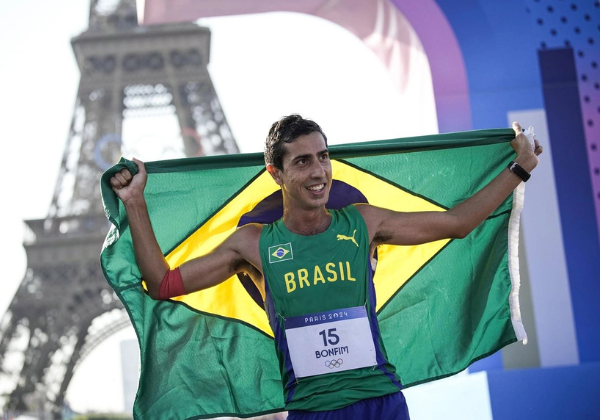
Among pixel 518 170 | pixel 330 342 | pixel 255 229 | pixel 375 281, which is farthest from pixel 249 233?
pixel 518 170

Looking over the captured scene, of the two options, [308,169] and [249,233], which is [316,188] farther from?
[249,233]

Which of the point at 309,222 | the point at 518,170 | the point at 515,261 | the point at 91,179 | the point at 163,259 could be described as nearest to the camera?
the point at 309,222

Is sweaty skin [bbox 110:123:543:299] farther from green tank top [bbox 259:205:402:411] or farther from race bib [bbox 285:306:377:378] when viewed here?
race bib [bbox 285:306:377:378]

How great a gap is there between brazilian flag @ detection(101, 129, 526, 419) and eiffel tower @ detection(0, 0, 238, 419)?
85.4 ft

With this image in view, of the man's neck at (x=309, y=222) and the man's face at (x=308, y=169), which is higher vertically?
the man's face at (x=308, y=169)

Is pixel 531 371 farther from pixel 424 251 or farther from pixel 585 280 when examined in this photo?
pixel 424 251

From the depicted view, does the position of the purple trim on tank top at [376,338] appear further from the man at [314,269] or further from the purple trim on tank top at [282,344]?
the purple trim on tank top at [282,344]

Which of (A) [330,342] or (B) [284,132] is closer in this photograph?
(A) [330,342]

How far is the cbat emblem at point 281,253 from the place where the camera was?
10.6 ft

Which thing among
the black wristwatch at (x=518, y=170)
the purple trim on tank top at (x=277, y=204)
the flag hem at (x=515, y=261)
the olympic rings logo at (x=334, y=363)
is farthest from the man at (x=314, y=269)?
the flag hem at (x=515, y=261)

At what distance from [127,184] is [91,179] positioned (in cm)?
3092

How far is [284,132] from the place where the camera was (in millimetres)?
3242

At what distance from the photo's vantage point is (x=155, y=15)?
236 inches

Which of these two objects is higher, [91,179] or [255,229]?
[91,179]
